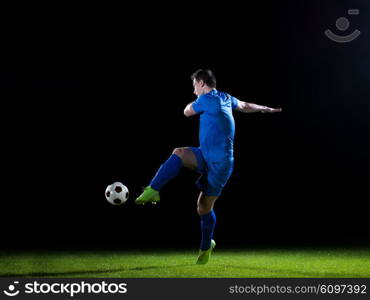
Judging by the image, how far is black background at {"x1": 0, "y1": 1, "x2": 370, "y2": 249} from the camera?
845 centimetres

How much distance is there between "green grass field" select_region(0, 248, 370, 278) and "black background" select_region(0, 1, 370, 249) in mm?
1762

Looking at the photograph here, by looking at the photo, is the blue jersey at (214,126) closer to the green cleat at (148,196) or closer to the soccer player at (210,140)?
the soccer player at (210,140)

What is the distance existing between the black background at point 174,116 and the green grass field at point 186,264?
69.4 inches

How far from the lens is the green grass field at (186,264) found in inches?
183

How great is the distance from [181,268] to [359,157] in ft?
17.4

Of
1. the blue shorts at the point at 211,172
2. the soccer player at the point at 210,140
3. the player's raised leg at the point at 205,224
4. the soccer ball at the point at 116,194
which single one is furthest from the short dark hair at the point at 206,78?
the soccer ball at the point at 116,194

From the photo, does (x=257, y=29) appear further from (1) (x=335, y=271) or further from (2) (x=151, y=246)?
(1) (x=335, y=271)

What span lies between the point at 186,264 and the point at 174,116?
3940 millimetres

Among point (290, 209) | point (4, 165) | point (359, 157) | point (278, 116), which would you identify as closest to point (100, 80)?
point (4, 165)

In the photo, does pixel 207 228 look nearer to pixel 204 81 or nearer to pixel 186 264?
pixel 186 264

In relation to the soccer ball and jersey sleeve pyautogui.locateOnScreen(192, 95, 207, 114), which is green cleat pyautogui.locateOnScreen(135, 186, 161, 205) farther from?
jersey sleeve pyautogui.locateOnScreen(192, 95, 207, 114)

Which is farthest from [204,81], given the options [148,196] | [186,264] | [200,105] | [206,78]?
[186,264]

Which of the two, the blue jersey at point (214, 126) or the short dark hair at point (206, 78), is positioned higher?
the short dark hair at point (206, 78)

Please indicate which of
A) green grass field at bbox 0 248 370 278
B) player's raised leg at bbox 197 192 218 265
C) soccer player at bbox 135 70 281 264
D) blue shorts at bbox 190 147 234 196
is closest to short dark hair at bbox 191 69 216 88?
soccer player at bbox 135 70 281 264
